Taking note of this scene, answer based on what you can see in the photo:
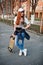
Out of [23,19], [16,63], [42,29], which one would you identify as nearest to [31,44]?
[23,19]

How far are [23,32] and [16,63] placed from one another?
59cm

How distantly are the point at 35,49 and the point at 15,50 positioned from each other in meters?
0.29

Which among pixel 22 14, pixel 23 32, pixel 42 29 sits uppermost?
pixel 22 14

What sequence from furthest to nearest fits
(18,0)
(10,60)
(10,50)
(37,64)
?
(18,0) < (10,50) < (10,60) < (37,64)

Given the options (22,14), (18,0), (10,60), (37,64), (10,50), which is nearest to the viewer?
(37,64)

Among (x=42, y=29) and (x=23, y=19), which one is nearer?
(x=23, y=19)

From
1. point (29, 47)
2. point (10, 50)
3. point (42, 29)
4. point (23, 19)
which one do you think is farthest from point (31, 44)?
point (42, 29)

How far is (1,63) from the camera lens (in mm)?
3459

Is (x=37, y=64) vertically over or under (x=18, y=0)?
under

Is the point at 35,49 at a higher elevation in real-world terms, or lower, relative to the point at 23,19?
lower

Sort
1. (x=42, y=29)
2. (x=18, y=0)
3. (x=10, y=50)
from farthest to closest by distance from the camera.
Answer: (x=42, y=29), (x=18, y=0), (x=10, y=50)

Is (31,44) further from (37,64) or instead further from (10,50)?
(37,64)

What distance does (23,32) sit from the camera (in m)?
3.95

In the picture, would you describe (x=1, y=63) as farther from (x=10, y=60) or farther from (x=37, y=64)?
(x=37, y=64)
